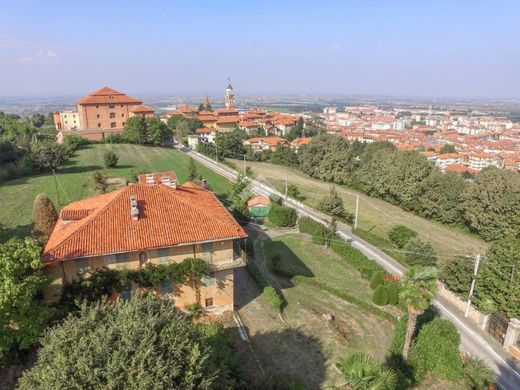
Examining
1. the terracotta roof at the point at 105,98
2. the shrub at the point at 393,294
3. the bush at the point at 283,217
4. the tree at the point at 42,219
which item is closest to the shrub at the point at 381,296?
the shrub at the point at 393,294

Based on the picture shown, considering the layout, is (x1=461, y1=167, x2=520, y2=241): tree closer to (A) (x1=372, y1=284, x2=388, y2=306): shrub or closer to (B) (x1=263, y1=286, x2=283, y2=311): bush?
(A) (x1=372, y1=284, x2=388, y2=306): shrub

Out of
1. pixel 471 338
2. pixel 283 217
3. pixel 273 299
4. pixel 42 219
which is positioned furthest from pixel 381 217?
pixel 42 219

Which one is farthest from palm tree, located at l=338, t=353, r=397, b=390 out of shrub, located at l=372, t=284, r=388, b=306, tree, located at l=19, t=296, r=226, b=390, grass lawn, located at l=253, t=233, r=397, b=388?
shrub, located at l=372, t=284, r=388, b=306

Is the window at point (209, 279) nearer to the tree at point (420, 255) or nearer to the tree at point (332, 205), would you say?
the tree at point (420, 255)

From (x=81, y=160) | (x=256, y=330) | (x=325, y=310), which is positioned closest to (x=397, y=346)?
(x=325, y=310)

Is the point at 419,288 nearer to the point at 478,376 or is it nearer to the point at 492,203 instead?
the point at 478,376
